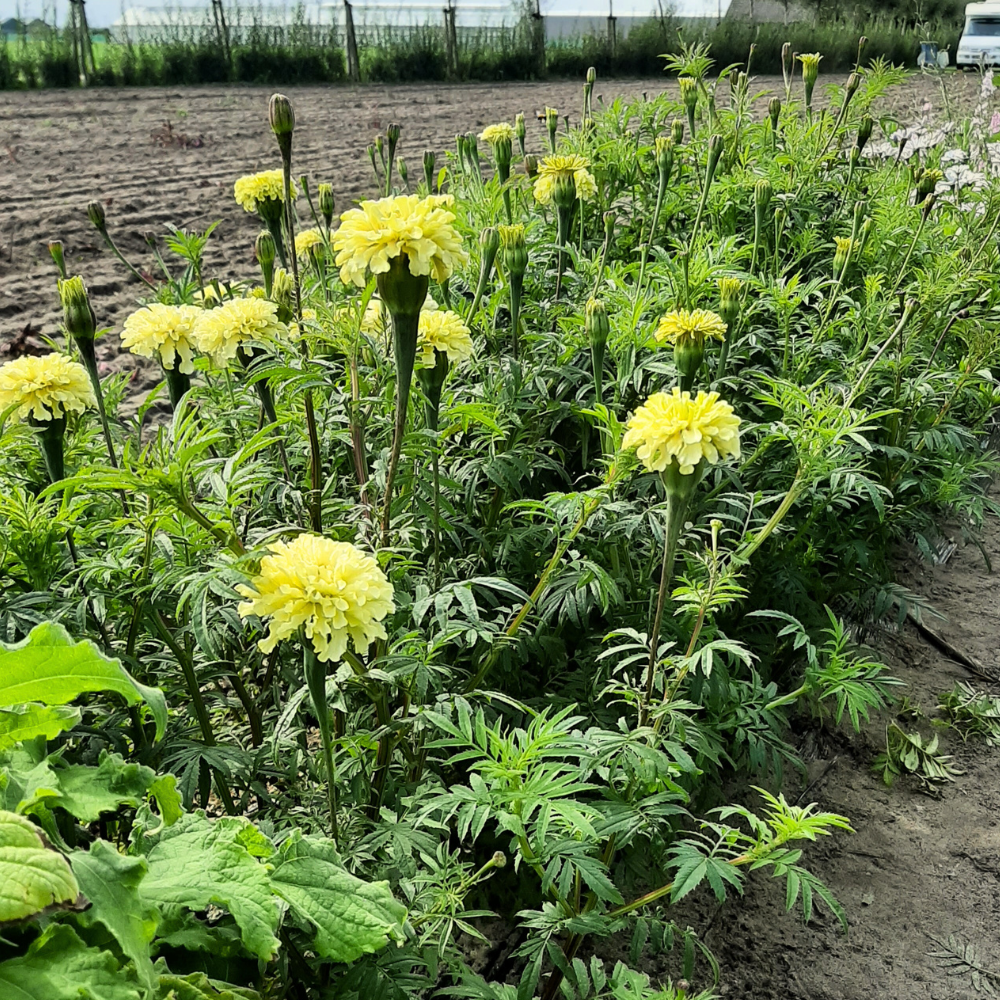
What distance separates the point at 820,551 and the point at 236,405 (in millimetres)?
1579

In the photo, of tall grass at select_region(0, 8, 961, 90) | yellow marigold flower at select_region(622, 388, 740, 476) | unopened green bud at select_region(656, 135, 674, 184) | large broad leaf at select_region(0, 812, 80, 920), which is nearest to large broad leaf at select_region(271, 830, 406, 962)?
large broad leaf at select_region(0, 812, 80, 920)

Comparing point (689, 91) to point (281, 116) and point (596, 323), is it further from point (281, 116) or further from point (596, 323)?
point (281, 116)

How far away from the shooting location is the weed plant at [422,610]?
41.2 inches

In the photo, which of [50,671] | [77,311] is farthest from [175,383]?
[50,671]

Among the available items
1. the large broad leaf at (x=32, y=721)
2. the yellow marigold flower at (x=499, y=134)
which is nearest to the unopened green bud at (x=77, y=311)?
the large broad leaf at (x=32, y=721)

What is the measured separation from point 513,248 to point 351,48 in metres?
15.9

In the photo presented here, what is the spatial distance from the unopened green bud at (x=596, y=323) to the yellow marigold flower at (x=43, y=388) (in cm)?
96

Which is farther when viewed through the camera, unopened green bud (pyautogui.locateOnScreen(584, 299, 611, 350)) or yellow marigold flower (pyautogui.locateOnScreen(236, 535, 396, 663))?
unopened green bud (pyautogui.locateOnScreen(584, 299, 611, 350))

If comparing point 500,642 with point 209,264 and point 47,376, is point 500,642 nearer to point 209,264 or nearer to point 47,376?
point 47,376

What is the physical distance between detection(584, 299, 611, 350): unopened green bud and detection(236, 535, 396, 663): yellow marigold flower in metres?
0.91

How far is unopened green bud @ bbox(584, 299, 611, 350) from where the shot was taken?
1827mm

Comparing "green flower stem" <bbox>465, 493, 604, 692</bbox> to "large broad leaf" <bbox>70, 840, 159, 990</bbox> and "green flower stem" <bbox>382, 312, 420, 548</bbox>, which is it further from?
"large broad leaf" <bbox>70, 840, 159, 990</bbox>

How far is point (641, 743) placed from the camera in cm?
144

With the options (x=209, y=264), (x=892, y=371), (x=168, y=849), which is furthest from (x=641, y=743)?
(x=209, y=264)
